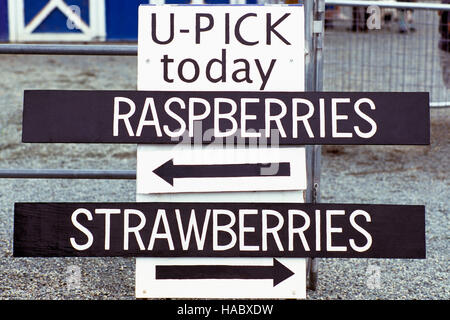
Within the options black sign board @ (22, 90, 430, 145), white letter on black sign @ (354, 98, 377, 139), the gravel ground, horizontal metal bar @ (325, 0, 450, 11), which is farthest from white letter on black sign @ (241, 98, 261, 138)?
horizontal metal bar @ (325, 0, 450, 11)

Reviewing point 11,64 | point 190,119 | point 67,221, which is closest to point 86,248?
point 67,221

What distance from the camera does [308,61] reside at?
10.8ft

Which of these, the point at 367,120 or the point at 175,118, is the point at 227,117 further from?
the point at 367,120

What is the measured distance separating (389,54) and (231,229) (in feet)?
14.5

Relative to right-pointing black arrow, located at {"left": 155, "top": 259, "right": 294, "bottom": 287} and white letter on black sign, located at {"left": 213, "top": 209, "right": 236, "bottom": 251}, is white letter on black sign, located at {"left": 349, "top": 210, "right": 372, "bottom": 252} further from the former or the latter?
white letter on black sign, located at {"left": 213, "top": 209, "right": 236, "bottom": 251}

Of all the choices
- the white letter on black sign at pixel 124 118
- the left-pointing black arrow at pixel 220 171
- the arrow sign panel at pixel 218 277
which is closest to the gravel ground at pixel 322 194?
the arrow sign panel at pixel 218 277

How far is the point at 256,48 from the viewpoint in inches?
111

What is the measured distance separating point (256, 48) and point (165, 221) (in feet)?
2.37

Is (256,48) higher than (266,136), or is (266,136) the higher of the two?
(256,48)

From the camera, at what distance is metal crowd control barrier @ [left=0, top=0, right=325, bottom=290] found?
3.23m

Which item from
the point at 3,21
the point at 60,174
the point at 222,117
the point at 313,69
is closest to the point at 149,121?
the point at 222,117

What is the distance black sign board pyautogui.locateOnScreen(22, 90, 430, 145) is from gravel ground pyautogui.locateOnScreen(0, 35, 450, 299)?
35.6 inches

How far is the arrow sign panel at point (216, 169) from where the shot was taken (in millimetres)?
2762
